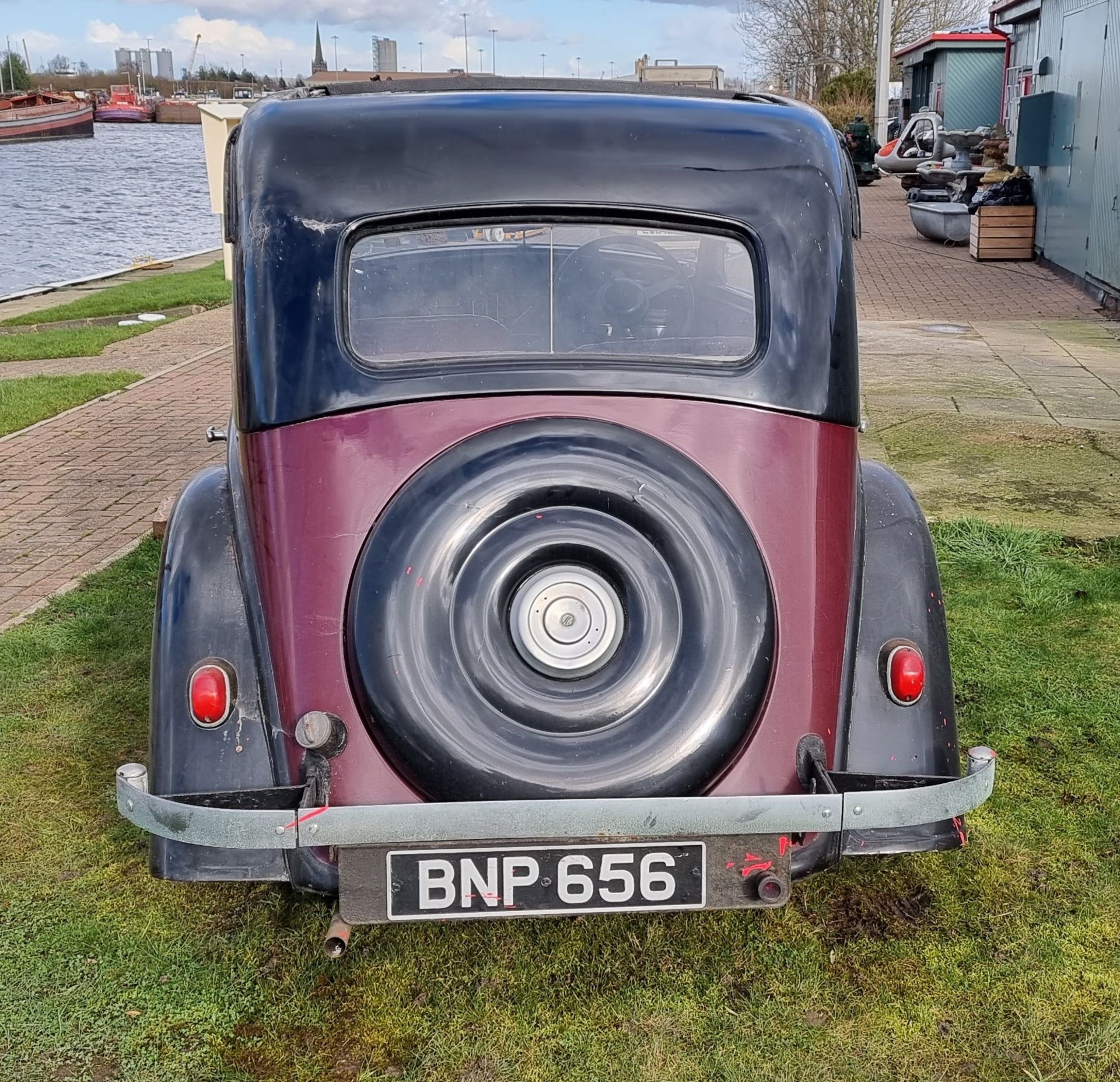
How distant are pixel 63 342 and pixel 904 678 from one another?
1135cm

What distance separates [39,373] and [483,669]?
9.36 meters

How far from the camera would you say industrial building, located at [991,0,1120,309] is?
42.8 ft

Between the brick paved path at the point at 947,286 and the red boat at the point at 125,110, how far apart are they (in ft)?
370

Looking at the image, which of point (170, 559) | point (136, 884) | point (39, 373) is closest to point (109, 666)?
point (136, 884)

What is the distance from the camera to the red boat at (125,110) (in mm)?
116812

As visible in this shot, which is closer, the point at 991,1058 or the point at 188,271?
the point at 991,1058

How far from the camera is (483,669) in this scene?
2680mm

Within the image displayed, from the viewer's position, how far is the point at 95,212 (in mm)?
36562

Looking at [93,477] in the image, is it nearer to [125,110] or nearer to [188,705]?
[188,705]

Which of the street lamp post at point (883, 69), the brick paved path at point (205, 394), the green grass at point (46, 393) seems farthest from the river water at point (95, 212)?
the street lamp post at point (883, 69)

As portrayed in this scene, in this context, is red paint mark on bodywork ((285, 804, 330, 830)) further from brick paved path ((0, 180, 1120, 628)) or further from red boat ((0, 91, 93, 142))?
red boat ((0, 91, 93, 142))

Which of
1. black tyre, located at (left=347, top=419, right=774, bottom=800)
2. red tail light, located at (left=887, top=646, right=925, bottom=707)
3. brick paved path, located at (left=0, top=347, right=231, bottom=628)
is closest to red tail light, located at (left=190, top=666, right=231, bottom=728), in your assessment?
black tyre, located at (left=347, top=419, right=774, bottom=800)

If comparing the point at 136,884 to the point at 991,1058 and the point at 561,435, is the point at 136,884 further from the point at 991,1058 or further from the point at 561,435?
the point at 991,1058

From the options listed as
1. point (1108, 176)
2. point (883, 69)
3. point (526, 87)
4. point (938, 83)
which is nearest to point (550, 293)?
point (526, 87)
